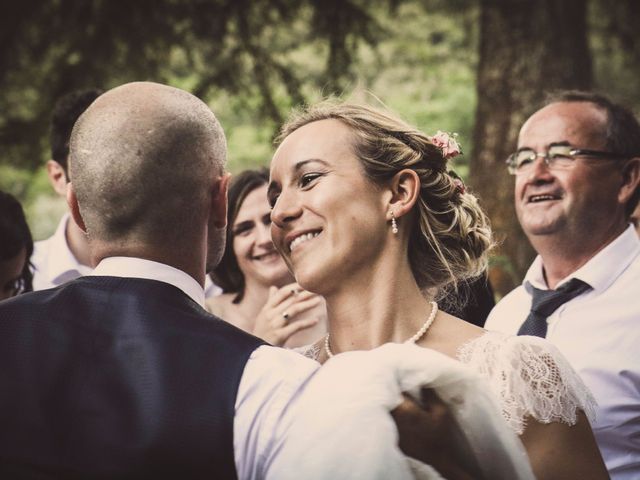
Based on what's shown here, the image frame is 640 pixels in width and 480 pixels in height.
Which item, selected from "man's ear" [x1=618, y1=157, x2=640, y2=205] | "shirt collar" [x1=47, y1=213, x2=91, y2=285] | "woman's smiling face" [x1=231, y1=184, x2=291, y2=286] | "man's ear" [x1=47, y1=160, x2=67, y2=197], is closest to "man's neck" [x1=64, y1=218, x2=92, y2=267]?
"shirt collar" [x1=47, y1=213, x2=91, y2=285]

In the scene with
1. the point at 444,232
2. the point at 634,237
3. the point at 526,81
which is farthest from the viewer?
the point at 526,81

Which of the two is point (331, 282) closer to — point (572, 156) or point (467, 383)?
point (467, 383)

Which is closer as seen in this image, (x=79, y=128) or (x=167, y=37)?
(x=79, y=128)

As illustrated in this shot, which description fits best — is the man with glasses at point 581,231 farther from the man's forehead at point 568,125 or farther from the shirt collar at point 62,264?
the shirt collar at point 62,264

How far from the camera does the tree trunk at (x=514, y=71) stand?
22.6 feet

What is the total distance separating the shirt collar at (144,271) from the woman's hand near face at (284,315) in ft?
6.24

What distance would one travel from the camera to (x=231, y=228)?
15.9 ft

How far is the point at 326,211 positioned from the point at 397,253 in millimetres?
329

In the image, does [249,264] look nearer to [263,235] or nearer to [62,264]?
[263,235]

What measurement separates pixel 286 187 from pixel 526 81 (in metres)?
4.64

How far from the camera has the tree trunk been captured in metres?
6.89

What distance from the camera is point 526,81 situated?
6918 mm

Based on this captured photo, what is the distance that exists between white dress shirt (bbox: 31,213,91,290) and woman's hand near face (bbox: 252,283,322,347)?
3.59 feet

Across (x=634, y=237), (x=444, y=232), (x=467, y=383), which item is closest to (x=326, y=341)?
(x=444, y=232)
